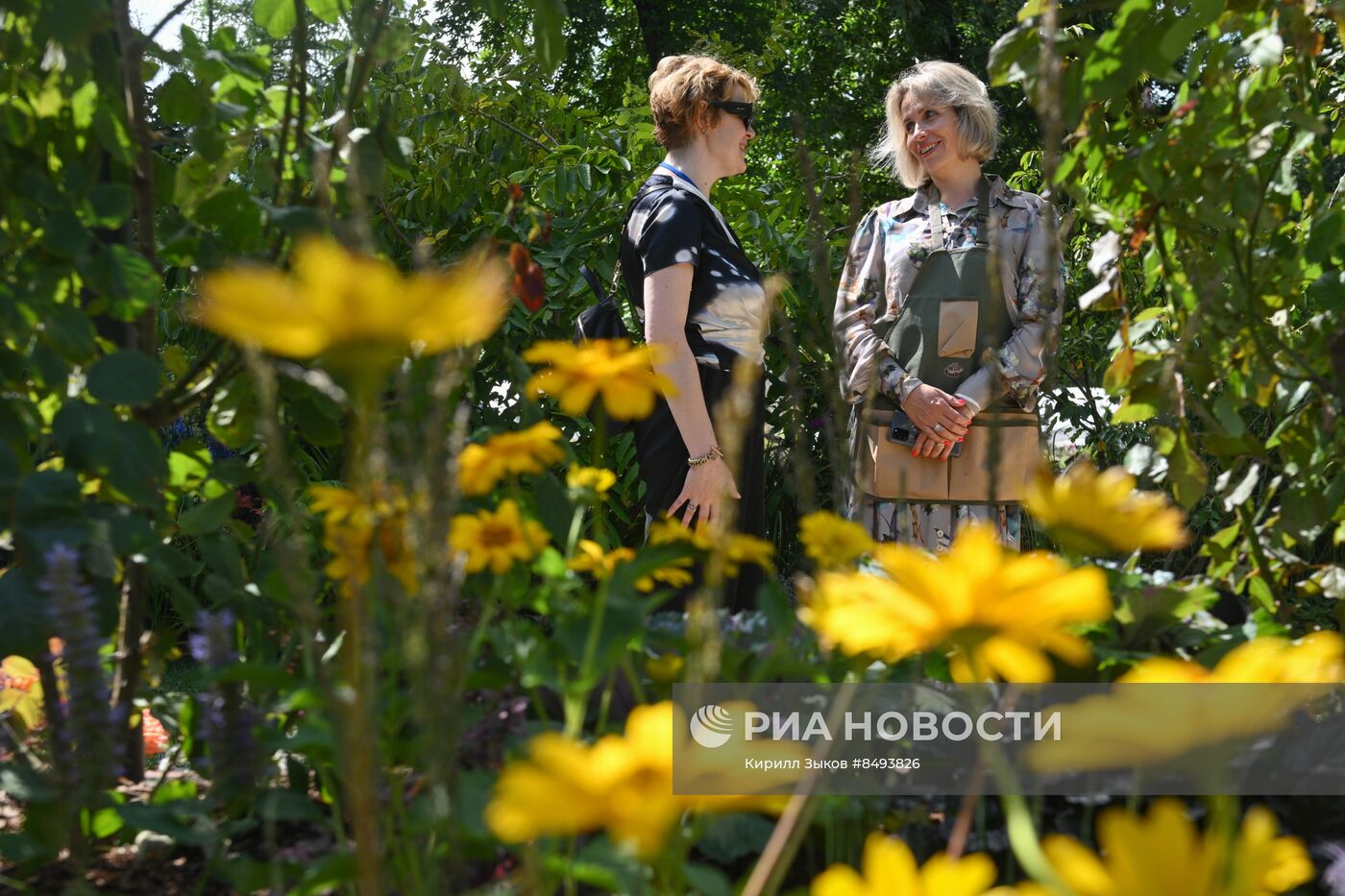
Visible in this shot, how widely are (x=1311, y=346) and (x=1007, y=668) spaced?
45.0 inches

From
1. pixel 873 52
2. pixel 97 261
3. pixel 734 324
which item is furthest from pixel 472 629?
pixel 873 52

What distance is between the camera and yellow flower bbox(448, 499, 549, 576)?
97cm

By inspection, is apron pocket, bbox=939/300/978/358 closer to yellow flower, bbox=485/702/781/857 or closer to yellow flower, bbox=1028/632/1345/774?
yellow flower, bbox=1028/632/1345/774

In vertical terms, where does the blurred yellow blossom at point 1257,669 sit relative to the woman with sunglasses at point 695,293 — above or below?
below

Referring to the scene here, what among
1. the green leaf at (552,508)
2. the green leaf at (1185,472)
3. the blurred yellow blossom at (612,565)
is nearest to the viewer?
the blurred yellow blossom at (612,565)

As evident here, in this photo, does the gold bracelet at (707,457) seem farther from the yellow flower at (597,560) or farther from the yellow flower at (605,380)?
the yellow flower at (605,380)

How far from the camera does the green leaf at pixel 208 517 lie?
1293mm

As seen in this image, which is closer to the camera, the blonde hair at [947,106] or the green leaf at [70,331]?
the green leaf at [70,331]

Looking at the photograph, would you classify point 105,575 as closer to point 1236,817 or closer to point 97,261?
point 97,261

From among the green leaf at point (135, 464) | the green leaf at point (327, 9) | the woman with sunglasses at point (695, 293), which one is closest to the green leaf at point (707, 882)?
the green leaf at point (135, 464)

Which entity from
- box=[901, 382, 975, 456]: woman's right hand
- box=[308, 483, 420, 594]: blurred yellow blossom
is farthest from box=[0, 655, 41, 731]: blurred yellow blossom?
box=[901, 382, 975, 456]: woman's right hand

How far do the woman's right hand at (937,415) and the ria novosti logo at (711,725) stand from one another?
1844mm

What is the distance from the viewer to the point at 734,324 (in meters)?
2.53

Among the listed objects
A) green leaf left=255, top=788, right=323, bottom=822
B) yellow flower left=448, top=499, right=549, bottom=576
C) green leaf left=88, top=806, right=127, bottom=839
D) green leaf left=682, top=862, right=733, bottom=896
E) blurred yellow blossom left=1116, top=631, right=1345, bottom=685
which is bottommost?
green leaf left=88, top=806, right=127, bottom=839
